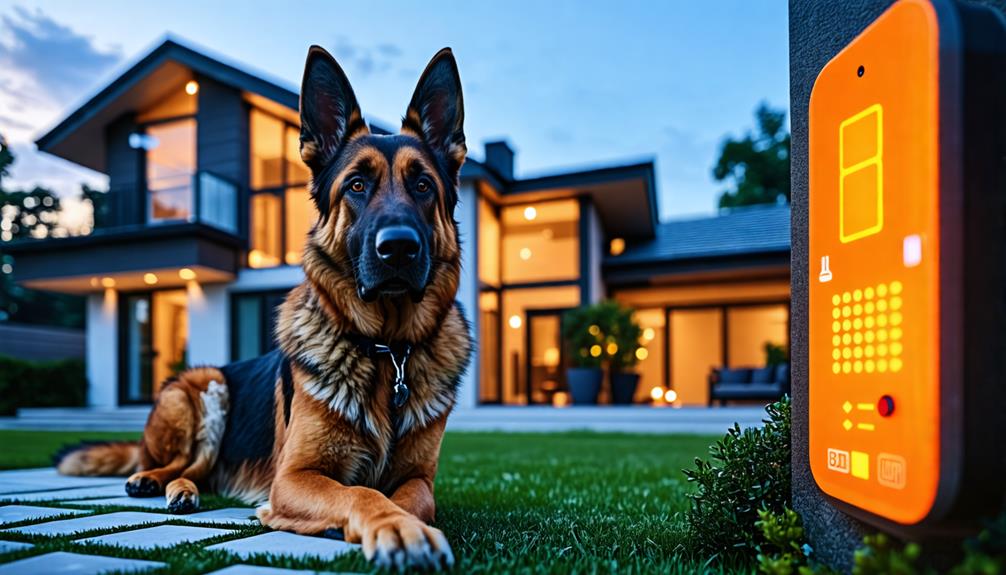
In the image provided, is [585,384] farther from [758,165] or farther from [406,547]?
[758,165]

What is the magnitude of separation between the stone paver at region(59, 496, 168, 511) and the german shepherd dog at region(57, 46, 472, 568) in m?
0.11

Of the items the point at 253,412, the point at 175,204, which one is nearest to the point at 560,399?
the point at 175,204

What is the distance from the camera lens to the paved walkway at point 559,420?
11.7 metres

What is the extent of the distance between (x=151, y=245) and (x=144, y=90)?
4.44 metres

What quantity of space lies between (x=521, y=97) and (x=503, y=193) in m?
22.6

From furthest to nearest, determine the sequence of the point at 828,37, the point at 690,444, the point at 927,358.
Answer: the point at 690,444 < the point at 828,37 < the point at 927,358

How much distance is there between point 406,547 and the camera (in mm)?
1666

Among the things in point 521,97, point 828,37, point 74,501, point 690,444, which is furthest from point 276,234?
point 521,97

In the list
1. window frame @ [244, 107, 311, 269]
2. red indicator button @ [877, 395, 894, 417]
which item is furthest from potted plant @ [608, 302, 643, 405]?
red indicator button @ [877, 395, 894, 417]

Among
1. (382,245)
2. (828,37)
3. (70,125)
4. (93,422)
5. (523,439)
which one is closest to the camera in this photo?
(828,37)

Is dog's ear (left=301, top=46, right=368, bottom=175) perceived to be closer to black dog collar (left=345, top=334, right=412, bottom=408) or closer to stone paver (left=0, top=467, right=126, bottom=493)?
black dog collar (left=345, top=334, right=412, bottom=408)

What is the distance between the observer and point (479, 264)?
49.1 feet

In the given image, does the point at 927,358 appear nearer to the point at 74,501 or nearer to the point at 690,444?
the point at 74,501

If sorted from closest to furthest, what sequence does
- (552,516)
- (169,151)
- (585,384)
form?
(552,516) → (585,384) → (169,151)
